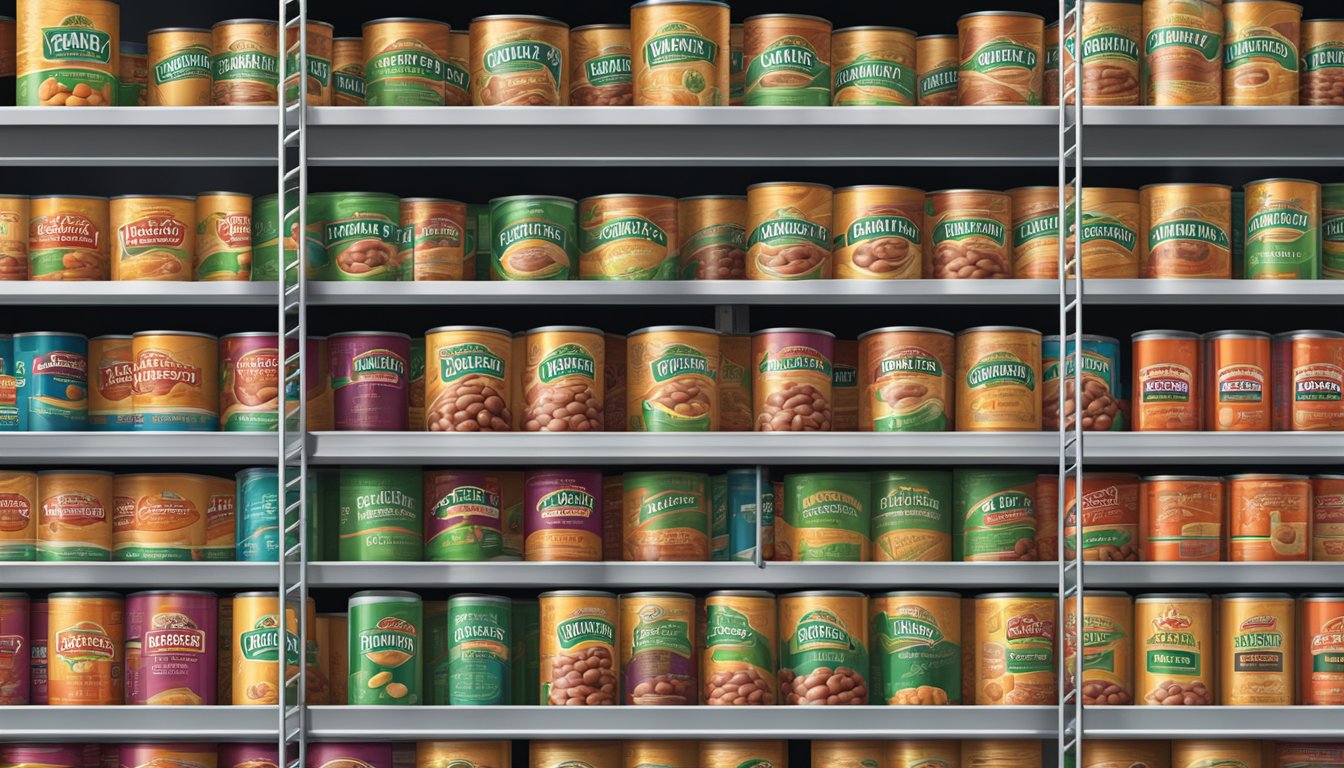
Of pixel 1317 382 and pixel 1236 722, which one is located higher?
pixel 1317 382

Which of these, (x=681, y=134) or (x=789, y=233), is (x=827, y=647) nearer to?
(x=789, y=233)

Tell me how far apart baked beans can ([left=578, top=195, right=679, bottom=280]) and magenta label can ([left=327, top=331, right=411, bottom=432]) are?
1.11 ft

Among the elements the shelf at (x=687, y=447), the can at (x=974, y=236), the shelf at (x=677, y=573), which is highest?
the can at (x=974, y=236)

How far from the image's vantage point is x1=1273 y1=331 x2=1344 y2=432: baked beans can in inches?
78.7

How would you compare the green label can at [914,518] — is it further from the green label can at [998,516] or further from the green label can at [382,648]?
the green label can at [382,648]

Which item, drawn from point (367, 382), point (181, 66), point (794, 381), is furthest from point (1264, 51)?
point (181, 66)

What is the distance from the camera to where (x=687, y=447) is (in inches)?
78.2

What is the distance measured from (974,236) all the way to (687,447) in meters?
0.56

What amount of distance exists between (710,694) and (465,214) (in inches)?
33.4

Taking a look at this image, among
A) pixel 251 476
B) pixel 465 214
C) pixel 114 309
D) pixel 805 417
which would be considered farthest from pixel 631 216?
pixel 114 309

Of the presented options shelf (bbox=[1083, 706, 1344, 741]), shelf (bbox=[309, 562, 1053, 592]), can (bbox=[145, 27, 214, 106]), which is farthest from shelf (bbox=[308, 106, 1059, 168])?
shelf (bbox=[1083, 706, 1344, 741])

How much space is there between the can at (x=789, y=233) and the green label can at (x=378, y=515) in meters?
0.64

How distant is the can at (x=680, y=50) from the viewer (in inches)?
79.7

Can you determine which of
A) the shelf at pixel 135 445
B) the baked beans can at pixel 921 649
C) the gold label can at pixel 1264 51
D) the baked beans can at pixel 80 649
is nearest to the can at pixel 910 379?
the baked beans can at pixel 921 649
